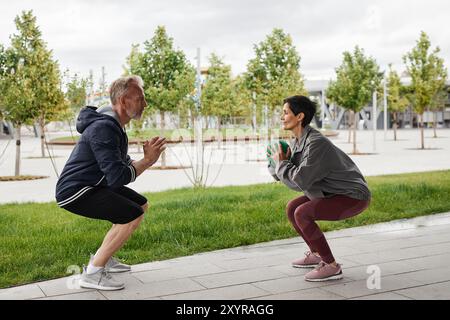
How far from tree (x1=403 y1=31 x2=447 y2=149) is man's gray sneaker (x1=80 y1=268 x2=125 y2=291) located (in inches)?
953

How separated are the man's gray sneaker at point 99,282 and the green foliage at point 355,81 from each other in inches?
851

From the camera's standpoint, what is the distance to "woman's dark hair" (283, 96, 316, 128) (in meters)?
4.43

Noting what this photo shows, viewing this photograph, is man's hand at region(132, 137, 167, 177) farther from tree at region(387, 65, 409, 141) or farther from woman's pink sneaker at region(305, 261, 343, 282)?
tree at region(387, 65, 409, 141)

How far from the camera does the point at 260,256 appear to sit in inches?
216

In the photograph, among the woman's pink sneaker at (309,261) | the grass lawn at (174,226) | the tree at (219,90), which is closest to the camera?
the woman's pink sneaker at (309,261)

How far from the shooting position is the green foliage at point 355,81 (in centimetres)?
2484

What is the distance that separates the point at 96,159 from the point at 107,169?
152mm

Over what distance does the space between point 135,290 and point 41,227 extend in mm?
3120

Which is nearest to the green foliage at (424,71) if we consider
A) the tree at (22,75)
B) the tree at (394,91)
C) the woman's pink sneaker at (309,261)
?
the tree at (394,91)

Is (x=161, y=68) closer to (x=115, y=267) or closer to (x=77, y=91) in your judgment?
(x=77, y=91)

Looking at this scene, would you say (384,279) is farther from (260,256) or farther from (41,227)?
(41,227)

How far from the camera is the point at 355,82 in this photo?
24.9 meters

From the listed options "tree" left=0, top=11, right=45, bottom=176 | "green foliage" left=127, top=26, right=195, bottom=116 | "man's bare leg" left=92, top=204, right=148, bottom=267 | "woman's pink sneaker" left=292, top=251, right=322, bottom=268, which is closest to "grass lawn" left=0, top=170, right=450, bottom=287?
"man's bare leg" left=92, top=204, right=148, bottom=267

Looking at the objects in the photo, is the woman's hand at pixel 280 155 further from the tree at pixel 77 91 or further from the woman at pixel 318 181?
the tree at pixel 77 91
